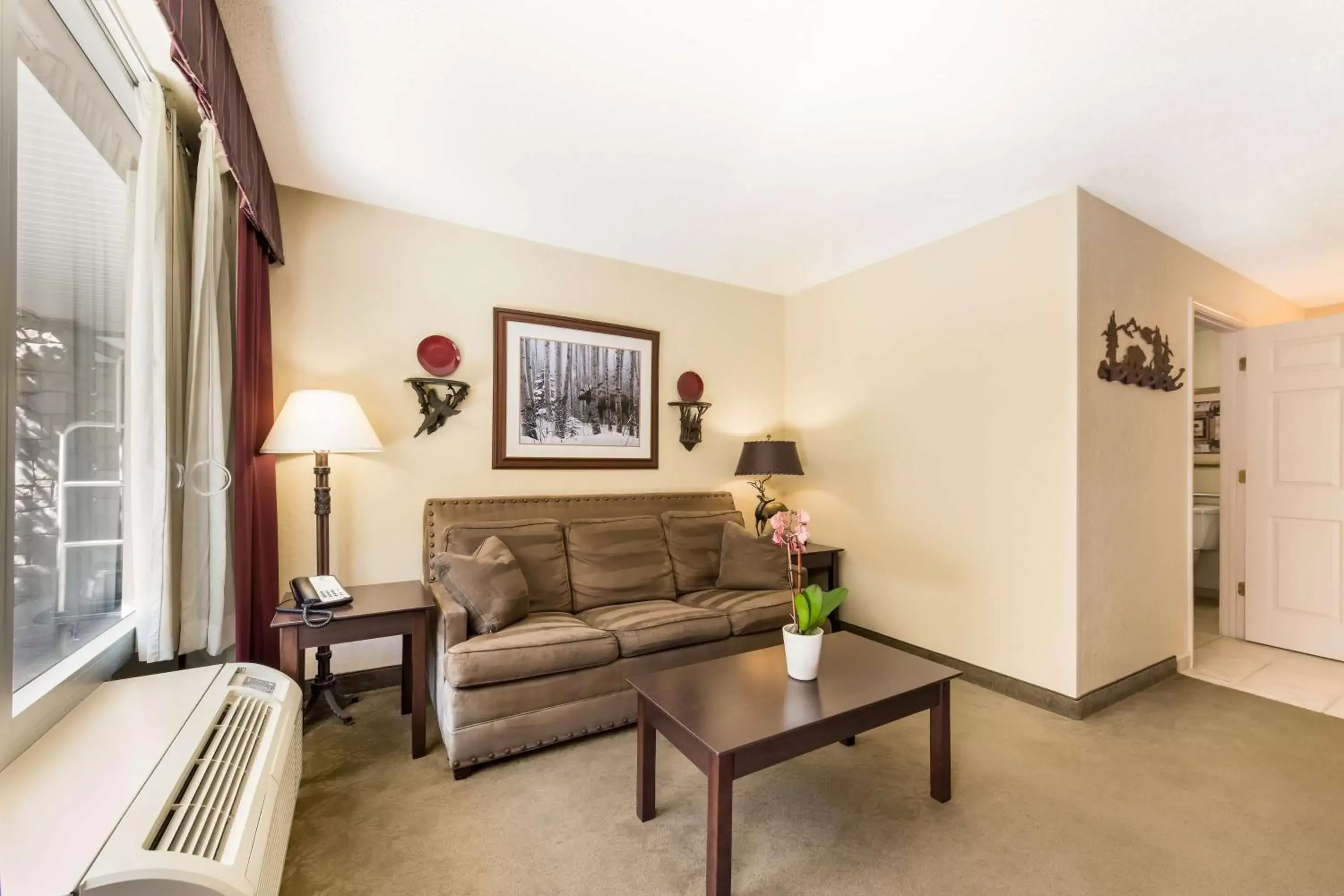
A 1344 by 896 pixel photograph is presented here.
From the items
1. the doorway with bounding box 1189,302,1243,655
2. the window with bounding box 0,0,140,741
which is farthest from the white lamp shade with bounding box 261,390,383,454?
the doorway with bounding box 1189,302,1243,655

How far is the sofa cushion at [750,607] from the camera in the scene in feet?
9.26

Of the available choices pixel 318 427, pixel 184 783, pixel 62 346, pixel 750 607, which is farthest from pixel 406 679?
pixel 62 346

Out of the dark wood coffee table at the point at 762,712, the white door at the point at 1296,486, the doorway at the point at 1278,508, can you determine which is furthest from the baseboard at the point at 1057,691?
the white door at the point at 1296,486

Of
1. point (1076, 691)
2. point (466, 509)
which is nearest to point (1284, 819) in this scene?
point (1076, 691)

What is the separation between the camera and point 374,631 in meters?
2.29

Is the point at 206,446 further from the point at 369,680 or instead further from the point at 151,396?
the point at 369,680

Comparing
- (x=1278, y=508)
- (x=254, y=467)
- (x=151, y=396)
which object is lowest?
(x=1278, y=508)

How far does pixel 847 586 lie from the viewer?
394 cm

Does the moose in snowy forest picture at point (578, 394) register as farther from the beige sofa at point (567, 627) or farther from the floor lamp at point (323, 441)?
the floor lamp at point (323, 441)

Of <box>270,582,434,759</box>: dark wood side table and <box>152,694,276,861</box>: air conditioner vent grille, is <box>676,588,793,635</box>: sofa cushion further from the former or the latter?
<box>152,694,276,861</box>: air conditioner vent grille

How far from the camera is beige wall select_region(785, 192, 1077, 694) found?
276 centimetres

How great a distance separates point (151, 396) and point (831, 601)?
92.1 inches

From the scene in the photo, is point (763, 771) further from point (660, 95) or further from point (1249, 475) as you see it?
point (1249, 475)

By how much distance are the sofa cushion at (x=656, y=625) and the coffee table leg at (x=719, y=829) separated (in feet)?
3.33
